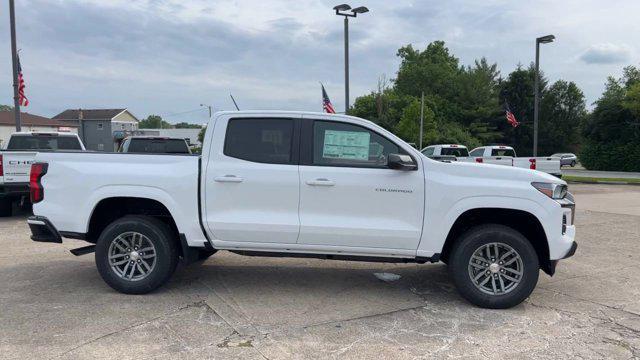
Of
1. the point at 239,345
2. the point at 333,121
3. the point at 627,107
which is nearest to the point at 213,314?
the point at 239,345

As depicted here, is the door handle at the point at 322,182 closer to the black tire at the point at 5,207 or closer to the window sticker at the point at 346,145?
the window sticker at the point at 346,145

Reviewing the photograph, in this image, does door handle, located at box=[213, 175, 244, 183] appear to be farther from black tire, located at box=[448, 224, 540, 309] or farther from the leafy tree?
the leafy tree

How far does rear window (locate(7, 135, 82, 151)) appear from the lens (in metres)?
11.3

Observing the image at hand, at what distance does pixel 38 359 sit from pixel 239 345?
4.90 ft

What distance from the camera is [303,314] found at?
4.84 m

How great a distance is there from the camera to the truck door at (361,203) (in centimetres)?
500

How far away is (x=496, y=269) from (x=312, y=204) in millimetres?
1934

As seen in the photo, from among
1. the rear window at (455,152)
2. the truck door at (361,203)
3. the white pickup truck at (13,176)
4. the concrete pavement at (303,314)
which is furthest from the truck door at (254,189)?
the rear window at (455,152)

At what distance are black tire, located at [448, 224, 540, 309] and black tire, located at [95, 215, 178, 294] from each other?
293 cm

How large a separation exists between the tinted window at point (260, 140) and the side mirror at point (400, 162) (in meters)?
1.03

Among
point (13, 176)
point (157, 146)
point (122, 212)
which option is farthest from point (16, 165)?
point (122, 212)

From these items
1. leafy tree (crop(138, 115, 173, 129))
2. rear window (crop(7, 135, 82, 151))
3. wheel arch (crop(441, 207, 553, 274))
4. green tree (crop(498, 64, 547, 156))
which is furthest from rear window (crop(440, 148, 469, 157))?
leafy tree (crop(138, 115, 173, 129))

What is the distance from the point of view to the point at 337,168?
5074mm

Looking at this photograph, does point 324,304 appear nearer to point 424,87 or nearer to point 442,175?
point 442,175
